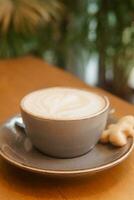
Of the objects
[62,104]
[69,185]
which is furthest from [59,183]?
[62,104]

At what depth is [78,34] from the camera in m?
1.81

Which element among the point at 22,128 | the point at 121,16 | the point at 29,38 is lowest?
the point at 29,38

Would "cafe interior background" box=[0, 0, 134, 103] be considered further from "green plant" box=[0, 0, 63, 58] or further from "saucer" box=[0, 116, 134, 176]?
"saucer" box=[0, 116, 134, 176]

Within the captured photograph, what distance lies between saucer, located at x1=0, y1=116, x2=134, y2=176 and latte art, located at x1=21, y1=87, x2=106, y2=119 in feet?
0.24

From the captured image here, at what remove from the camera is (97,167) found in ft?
1.76

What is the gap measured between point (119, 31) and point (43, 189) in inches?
48.6

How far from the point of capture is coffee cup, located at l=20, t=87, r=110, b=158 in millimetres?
526

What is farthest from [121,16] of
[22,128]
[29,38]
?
[22,128]

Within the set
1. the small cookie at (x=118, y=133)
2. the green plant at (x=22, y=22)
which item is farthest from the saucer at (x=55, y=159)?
the green plant at (x=22, y=22)

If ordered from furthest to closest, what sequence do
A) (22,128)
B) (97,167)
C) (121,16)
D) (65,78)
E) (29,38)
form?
1. (29,38)
2. (121,16)
3. (65,78)
4. (22,128)
5. (97,167)

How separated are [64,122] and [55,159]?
7 centimetres

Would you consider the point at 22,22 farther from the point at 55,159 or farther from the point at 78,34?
the point at 55,159

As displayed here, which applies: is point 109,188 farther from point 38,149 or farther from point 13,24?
point 13,24

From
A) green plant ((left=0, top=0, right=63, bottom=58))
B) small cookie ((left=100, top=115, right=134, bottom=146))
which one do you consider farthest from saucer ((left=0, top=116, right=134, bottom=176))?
green plant ((left=0, top=0, right=63, bottom=58))
